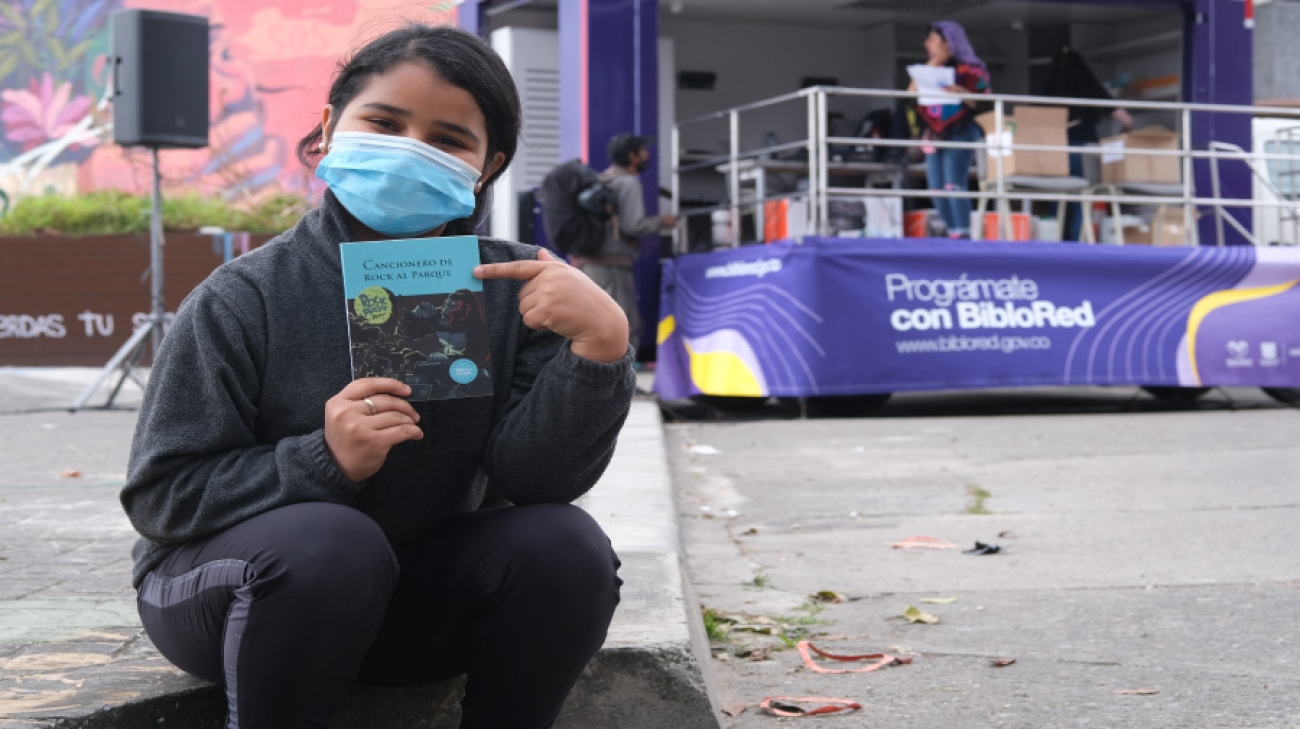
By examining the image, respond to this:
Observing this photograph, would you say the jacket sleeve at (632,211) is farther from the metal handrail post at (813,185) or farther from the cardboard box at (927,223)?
the cardboard box at (927,223)

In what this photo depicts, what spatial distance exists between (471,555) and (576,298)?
38cm

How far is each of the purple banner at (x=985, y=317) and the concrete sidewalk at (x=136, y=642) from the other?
379cm

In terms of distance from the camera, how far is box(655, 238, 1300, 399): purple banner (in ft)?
27.3

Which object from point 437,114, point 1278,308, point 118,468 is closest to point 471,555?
point 437,114

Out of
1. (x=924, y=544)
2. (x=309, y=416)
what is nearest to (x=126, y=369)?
(x=924, y=544)

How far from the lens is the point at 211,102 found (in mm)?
19078

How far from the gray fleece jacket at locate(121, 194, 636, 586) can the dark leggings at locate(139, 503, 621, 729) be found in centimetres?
4

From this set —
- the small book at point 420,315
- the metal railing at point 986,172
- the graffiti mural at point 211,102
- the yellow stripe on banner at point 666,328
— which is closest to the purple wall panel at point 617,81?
the yellow stripe on banner at point 666,328

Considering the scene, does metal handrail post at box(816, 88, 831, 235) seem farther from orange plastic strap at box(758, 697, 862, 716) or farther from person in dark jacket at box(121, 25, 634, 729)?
person in dark jacket at box(121, 25, 634, 729)

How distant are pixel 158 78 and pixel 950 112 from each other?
520cm

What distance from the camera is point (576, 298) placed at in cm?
185

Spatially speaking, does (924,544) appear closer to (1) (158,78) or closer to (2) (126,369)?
(2) (126,369)

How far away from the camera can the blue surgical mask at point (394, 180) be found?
1.91 m

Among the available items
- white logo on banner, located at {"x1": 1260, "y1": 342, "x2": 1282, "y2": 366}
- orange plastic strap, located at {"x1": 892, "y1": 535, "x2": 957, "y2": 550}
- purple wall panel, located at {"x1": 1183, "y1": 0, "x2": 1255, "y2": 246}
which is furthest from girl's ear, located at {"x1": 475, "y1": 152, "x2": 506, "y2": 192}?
purple wall panel, located at {"x1": 1183, "y1": 0, "x2": 1255, "y2": 246}
